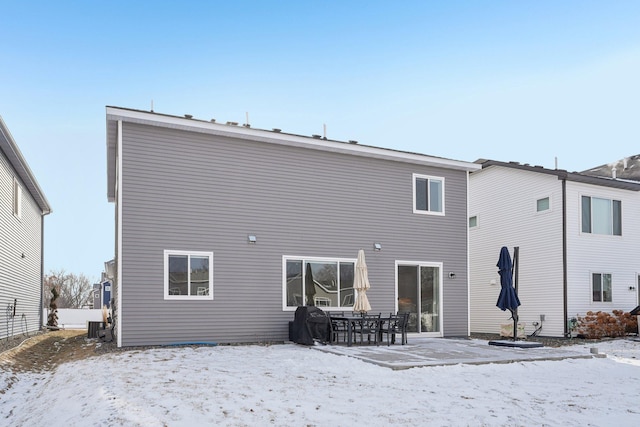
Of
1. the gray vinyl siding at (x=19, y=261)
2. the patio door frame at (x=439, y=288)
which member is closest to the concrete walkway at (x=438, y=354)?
the patio door frame at (x=439, y=288)

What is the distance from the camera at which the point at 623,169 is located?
73.3 ft

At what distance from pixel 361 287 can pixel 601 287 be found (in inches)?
353

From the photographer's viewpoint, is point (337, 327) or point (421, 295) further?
point (421, 295)

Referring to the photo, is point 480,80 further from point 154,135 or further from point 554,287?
point 154,135

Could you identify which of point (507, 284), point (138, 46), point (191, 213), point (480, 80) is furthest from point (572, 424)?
point (138, 46)

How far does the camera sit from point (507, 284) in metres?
12.7

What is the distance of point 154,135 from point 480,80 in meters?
8.77

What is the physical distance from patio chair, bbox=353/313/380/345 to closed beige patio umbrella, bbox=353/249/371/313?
0.27 metres

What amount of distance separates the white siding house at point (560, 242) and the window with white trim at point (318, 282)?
268 inches

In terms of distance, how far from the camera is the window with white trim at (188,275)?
11.5m

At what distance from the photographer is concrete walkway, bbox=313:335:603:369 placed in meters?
9.05

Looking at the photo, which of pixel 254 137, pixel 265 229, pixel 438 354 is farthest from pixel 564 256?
pixel 254 137

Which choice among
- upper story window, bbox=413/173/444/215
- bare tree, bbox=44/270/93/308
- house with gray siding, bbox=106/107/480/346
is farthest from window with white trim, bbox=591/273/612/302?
bare tree, bbox=44/270/93/308

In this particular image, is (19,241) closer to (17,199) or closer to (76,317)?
(17,199)
